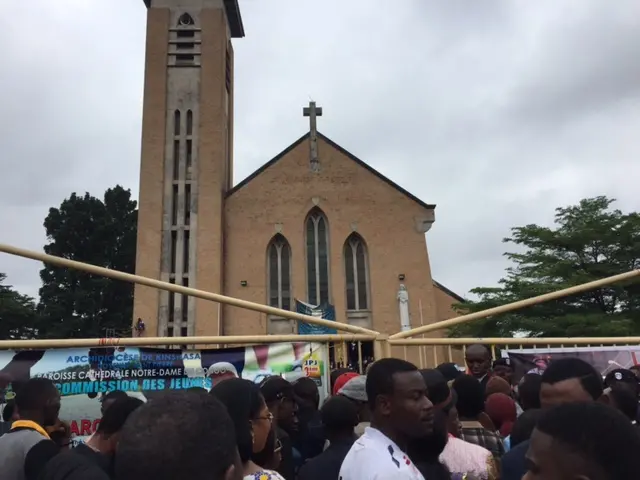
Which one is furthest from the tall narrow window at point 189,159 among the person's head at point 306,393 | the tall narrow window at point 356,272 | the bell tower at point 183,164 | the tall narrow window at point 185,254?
the person's head at point 306,393

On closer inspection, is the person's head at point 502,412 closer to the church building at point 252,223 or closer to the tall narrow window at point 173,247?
the church building at point 252,223

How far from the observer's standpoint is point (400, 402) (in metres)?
2.68

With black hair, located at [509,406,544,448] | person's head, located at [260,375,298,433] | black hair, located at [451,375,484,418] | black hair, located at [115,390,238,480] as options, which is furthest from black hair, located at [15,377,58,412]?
black hair, located at [509,406,544,448]

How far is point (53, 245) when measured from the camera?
39469 mm

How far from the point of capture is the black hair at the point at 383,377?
8.95ft

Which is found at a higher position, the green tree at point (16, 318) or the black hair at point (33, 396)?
the green tree at point (16, 318)

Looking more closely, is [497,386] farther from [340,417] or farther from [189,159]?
[189,159]

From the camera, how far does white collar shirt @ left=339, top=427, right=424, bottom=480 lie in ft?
7.58

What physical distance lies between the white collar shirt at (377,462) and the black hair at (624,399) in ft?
6.95

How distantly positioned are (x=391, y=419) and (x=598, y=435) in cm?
133

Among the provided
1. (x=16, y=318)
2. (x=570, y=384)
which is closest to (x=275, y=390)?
(x=570, y=384)

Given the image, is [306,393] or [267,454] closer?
[267,454]

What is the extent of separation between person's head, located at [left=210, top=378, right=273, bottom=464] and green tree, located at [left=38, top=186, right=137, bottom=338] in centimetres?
3540

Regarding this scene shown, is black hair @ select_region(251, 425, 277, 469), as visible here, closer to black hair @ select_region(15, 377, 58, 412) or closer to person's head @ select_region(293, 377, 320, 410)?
black hair @ select_region(15, 377, 58, 412)
